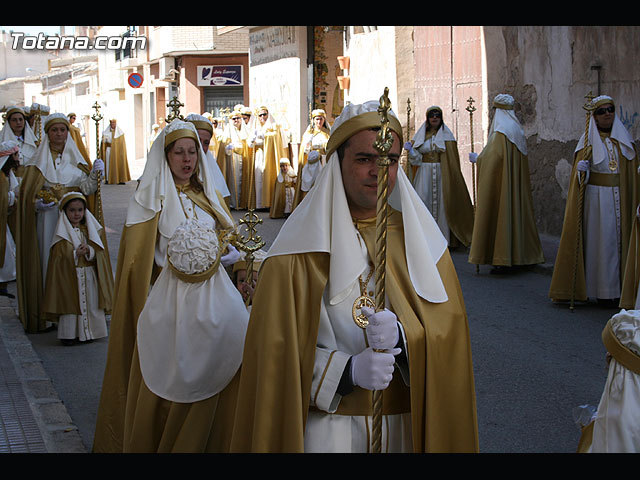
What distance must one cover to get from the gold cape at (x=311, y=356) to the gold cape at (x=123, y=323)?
2.34 meters

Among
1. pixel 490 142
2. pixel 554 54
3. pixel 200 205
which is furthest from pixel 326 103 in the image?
pixel 200 205

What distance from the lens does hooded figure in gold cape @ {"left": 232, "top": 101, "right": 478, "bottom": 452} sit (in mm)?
2889

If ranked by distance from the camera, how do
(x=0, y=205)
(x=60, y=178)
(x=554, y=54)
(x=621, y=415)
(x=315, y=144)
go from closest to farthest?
(x=621, y=415)
(x=60, y=178)
(x=0, y=205)
(x=554, y=54)
(x=315, y=144)

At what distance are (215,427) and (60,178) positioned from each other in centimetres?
577

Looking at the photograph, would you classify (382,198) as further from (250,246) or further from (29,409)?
(29,409)

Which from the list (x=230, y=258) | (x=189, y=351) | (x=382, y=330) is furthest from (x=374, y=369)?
(x=230, y=258)

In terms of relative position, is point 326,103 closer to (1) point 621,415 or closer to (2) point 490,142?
(2) point 490,142

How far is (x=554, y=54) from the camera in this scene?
1323cm

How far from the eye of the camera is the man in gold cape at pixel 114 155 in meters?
28.6

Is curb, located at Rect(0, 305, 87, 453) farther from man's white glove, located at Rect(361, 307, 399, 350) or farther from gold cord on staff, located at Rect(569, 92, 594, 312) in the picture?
gold cord on staff, located at Rect(569, 92, 594, 312)

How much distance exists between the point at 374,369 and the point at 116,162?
27.1 meters

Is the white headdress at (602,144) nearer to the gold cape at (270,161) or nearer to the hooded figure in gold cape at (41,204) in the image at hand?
the hooded figure in gold cape at (41,204)

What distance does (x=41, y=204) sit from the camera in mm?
9031

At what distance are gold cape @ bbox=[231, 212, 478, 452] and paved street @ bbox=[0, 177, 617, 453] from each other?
2.38 metres
